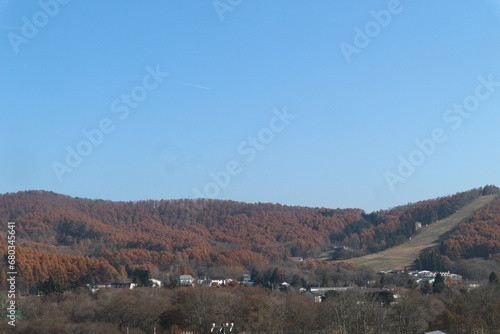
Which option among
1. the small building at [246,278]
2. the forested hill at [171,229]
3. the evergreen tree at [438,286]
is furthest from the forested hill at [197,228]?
the evergreen tree at [438,286]

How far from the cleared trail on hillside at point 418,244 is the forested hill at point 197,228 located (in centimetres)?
434

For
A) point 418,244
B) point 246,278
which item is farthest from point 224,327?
point 418,244

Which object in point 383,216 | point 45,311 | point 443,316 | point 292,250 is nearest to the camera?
point 443,316

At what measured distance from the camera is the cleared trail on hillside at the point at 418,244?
4225 inches

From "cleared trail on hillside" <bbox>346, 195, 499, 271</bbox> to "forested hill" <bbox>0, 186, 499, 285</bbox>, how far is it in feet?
14.2

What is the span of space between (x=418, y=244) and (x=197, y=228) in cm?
6117

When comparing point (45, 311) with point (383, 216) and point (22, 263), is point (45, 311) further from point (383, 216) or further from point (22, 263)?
point (383, 216)

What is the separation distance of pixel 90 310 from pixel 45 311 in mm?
3221

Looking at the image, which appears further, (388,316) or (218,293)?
(218,293)

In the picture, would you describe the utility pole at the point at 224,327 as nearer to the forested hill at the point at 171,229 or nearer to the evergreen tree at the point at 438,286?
the evergreen tree at the point at 438,286

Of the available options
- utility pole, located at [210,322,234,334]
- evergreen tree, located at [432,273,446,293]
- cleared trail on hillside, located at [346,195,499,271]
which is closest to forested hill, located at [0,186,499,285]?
cleared trail on hillside, located at [346,195,499,271]

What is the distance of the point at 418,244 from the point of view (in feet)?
388

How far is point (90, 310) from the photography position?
138ft

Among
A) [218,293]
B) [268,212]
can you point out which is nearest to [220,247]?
[268,212]
